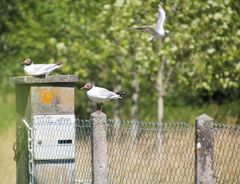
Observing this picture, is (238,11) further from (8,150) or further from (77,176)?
(77,176)

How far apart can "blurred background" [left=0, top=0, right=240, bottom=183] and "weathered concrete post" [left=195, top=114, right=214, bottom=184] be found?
20.0 ft

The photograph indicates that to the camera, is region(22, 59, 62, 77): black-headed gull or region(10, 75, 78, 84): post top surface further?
region(22, 59, 62, 77): black-headed gull

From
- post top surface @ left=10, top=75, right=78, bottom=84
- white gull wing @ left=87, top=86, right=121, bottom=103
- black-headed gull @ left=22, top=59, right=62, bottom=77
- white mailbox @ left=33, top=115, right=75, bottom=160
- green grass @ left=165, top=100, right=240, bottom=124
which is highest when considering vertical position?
black-headed gull @ left=22, top=59, right=62, bottom=77

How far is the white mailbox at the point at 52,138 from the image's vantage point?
33.5 feet

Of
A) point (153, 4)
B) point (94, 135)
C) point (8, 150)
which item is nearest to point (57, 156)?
point (94, 135)

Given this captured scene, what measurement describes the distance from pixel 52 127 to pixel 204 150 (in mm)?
2303

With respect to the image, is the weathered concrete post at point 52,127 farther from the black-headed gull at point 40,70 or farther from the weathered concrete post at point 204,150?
the weathered concrete post at point 204,150

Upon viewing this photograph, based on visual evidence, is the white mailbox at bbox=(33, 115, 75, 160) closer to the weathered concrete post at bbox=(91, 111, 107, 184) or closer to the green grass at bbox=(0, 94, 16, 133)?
the weathered concrete post at bbox=(91, 111, 107, 184)

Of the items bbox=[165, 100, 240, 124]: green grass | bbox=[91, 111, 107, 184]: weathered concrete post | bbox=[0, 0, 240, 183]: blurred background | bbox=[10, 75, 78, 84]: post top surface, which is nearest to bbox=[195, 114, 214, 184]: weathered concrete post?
bbox=[91, 111, 107, 184]: weathered concrete post

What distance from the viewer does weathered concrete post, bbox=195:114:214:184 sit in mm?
8602

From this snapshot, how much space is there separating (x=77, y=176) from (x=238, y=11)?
9206 mm

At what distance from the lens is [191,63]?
18.6m

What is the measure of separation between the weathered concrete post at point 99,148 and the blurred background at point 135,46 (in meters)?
5.14

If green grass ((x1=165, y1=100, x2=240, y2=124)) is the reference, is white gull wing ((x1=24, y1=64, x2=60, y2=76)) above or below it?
above
